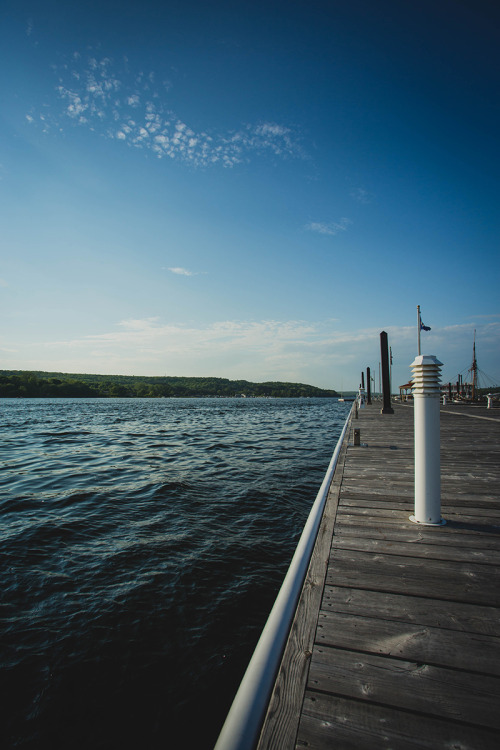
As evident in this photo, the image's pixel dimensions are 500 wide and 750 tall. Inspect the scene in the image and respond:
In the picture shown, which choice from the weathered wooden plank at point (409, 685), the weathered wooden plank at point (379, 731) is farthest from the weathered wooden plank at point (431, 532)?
the weathered wooden plank at point (379, 731)

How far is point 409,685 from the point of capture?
4.93 feet

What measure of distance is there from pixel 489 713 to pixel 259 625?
7.25 feet

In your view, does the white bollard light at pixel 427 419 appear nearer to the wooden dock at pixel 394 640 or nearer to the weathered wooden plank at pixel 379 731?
the wooden dock at pixel 394 640

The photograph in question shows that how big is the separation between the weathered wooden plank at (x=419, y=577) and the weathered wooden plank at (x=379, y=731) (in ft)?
2.98

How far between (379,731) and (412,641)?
59cm

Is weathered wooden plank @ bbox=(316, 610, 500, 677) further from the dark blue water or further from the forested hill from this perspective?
the forested hill

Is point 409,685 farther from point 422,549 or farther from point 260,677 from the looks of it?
point 422,549

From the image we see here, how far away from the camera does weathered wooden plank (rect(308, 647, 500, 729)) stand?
1.38 m

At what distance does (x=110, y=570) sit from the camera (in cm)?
399

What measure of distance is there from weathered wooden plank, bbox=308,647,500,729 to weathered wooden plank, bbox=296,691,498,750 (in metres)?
0.04

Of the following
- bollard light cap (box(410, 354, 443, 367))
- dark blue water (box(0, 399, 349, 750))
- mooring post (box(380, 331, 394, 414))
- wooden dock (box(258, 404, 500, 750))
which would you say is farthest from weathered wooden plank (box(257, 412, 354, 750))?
mooring post (box(380, 331, 394, 414))

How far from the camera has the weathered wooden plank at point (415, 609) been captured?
6.21ft

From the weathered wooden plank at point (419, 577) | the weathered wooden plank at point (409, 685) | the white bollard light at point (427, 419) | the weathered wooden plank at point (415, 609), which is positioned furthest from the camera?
the white bollard light at point (427, 419)

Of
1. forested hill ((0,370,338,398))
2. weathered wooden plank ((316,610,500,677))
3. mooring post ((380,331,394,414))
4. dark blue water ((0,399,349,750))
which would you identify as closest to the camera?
weathered wooden plank ((316,610,500,677))
